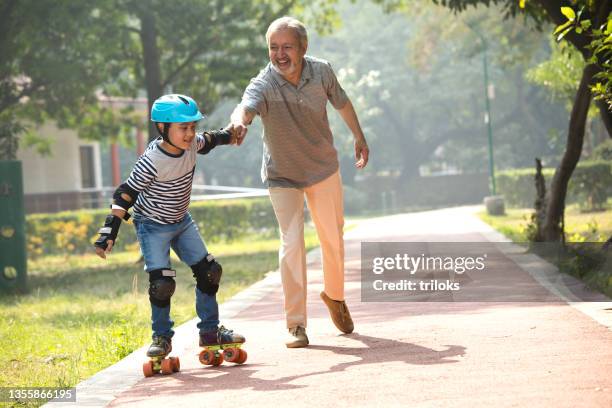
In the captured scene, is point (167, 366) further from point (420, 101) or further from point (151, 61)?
point (420, 101)

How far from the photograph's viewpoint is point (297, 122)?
7875 millimetres

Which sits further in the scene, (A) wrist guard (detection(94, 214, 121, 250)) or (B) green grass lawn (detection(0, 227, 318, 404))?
(B) green grass lawn (detection(0, 227, 318, 404))

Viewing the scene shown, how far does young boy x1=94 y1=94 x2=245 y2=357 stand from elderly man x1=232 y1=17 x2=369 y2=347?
1.74 ft

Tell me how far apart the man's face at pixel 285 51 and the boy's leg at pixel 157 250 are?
130 centimetres

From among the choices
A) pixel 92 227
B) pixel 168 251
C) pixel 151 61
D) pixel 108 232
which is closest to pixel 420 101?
pixel 92 227

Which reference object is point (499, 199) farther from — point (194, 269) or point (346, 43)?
point (346, 43)

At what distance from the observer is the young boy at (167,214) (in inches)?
277

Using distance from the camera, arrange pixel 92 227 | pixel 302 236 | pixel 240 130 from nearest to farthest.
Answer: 1. pixel 240 130
2. pixel 302 236
3. pixel 92 227

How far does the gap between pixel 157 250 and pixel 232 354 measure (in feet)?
2.62

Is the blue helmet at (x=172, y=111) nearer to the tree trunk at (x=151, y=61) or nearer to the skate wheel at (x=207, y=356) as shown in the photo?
the skate wheel at (x=207, y=356)

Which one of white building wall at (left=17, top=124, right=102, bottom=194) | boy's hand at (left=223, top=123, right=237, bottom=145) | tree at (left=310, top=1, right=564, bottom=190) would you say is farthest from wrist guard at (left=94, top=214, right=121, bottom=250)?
tree at (left=310, top=1, right=564, bottom=190)

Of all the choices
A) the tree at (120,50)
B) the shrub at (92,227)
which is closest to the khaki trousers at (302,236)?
the tree at (120,50)

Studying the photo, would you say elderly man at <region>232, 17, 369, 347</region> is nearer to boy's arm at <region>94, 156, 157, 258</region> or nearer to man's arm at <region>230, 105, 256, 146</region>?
man's arm at <region>230, 105, 256, 146</region>

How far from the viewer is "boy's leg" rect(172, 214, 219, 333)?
740 centimetres
